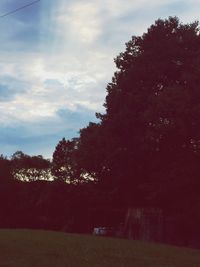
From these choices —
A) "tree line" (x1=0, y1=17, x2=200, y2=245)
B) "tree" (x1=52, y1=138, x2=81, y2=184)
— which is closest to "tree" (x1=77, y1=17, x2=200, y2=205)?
"tree line" (x1=0, y1=17, x2=200, y2=245)

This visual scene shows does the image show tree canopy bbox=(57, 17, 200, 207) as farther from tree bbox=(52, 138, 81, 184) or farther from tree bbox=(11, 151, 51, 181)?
tree bbox=(11, 151, 51, 181)

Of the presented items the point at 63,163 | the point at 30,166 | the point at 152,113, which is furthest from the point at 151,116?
the point at 30,166

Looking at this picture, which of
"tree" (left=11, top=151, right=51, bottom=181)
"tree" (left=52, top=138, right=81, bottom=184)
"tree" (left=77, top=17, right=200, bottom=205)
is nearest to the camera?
"tree" (left=77, top=17, right=200, bottom=205)

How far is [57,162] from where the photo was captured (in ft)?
286

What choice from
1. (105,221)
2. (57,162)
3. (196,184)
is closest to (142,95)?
(196,184)

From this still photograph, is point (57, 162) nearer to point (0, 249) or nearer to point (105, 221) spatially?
point (105, 221)

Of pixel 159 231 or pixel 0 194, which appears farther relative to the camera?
pixel 0 194

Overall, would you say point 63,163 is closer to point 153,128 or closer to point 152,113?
point 153,128

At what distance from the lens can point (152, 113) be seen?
4253 cm

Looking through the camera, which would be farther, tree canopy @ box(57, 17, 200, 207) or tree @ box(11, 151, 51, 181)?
tree @ box(11, 151, 51, 181)

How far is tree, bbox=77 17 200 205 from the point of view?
41812 mm

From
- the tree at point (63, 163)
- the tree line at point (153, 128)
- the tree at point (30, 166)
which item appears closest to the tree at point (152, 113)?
the tree line at point (153, 128)

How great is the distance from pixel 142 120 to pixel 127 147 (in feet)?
7.84

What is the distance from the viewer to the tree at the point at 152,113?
41.8 meters
